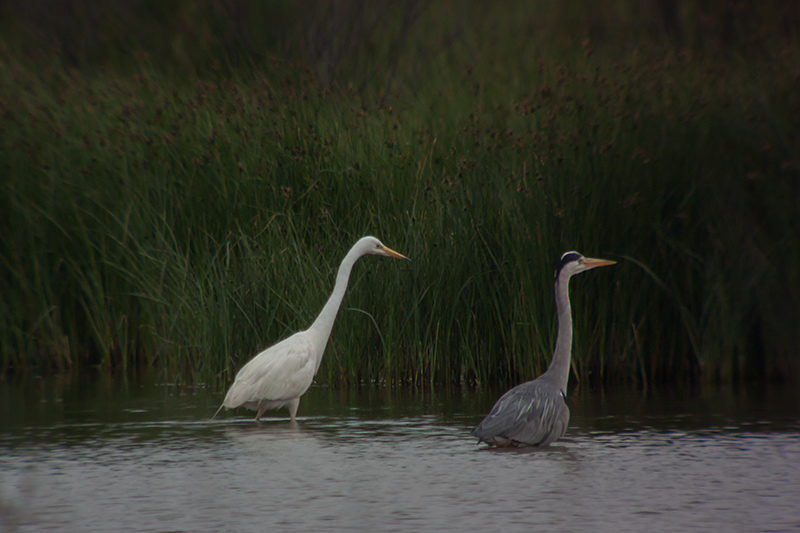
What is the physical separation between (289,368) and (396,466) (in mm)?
1897

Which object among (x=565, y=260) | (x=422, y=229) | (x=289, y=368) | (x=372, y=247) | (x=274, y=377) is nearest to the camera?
(x=565, y=260)

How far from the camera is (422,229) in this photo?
987 centimetres

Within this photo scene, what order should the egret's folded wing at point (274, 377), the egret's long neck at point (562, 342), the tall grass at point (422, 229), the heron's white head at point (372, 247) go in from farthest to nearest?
1. the tall grass at point (422, 229)
2. the heron's white head at point (372, 247)
3. the egret's folded wing at point (274, 377)
4. the egret's long neck at point (562, 342)

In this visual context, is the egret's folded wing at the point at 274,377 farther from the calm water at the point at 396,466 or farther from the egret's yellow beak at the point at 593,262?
the egret's yellow beak at the point at 593,262

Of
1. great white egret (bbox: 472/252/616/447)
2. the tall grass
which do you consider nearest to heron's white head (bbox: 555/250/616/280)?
great white egret (bbox: 472/252/616/447)

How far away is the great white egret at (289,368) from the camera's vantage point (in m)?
8.12

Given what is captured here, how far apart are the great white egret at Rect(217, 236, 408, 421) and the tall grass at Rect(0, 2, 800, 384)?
2.71 ft

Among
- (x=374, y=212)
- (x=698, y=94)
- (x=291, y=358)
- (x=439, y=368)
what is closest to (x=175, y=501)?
(x=291, y=358)

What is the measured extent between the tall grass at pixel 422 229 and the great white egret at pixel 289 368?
83 cm

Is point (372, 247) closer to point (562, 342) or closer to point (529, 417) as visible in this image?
point (562, 342)

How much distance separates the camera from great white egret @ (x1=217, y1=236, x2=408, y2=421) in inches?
320

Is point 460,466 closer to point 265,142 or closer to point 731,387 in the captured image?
point 731,387

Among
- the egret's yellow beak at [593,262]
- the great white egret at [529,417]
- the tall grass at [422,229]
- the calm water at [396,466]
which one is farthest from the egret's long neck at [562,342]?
the tall grass at [422,229]

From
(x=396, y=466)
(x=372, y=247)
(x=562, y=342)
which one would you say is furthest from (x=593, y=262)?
(x=396, y=466)
